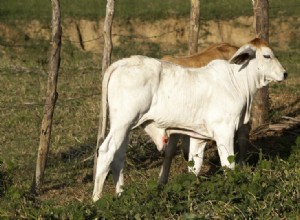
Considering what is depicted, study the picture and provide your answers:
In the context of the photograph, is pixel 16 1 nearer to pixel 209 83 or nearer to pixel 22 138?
pixel 22 138

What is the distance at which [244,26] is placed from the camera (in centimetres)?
2789

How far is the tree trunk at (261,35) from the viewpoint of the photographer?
12281 millimetres

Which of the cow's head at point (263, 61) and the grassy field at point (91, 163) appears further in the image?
the cow's head at point (263, 61)

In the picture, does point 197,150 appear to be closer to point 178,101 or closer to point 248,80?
point 178,101

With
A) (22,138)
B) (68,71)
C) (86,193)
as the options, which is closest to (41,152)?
(86,193)

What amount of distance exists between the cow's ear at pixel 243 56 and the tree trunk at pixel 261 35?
2908 mm

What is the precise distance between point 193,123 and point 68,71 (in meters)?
12.8

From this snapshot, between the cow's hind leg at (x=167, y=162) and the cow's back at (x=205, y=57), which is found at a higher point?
the cow's back at (x=205, y=57)

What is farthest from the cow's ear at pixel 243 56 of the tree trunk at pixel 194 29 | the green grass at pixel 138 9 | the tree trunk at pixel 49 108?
the green grass at pixel 138 9

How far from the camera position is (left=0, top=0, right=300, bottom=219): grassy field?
680cm

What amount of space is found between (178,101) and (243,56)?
109 cm

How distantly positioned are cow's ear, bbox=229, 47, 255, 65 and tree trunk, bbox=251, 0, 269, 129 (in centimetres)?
291

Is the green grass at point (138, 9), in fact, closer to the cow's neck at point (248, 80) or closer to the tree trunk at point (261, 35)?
the tree trunk at point (261, 35)

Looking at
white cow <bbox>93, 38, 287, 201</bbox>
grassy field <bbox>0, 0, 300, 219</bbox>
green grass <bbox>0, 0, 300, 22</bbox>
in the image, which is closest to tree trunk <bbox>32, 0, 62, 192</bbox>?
grassy field <bbox>0, 0, 300, 219</bbox>
